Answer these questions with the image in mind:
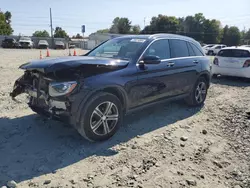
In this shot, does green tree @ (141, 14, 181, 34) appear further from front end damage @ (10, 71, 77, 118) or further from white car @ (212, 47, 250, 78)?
front end damage @ (10, 71, 77, 118)

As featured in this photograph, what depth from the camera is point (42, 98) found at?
4027 millimetres

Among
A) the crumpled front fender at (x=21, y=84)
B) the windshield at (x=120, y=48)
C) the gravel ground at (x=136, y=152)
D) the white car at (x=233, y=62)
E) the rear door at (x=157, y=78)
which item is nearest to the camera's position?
the gravel ground at (x=136, y=152)

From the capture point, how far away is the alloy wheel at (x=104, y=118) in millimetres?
3980

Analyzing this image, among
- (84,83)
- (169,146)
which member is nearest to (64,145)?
(84,83)

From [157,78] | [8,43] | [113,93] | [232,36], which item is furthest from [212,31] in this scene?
[113,93]

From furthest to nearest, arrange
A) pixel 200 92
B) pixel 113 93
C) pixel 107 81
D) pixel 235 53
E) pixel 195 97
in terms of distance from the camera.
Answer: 1. pixel 235 53
2. pixel 200 92
3. pixel 195 97
4. pixel 113 93
5. pixel 107 81

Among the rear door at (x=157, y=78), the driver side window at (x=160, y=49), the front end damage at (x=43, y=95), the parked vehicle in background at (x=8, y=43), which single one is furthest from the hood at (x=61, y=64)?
the parked vehicle in background at (x=8, y=43)

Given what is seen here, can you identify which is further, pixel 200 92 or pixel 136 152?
pixel 200 92

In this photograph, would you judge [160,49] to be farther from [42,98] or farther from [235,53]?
[235,53]

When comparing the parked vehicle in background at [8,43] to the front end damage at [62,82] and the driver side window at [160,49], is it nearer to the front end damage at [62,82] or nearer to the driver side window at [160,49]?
the driver side window at [160,49]

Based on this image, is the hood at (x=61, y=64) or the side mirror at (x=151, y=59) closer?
the hood at (x=61, y=64)

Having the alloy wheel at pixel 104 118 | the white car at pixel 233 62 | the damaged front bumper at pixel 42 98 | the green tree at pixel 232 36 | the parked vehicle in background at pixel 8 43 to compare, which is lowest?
the alloy wheel at pixel 104 118

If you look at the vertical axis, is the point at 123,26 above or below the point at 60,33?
above

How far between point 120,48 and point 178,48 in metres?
1.49
